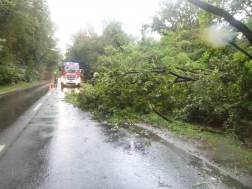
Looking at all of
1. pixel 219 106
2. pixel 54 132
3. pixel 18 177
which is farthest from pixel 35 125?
pixel 219 106

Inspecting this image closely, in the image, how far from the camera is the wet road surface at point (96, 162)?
4551mm

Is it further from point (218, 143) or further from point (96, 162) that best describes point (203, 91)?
point (96, 162)

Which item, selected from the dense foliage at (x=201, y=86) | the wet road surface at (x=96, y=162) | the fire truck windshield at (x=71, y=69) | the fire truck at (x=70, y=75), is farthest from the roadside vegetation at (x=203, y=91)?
the fire truck windshield at (x=71, y=69)

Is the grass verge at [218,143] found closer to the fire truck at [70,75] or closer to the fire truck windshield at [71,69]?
the fire truck at [70,75]

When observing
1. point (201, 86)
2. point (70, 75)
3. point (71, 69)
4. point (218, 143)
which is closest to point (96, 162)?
point (218, 143)

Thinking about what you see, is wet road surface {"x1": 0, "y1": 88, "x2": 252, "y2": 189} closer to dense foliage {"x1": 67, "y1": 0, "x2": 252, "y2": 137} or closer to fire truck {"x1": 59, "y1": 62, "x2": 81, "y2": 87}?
dense foliage {"x1": 67, "y1": 0, "x2": 252, "y2": 137}

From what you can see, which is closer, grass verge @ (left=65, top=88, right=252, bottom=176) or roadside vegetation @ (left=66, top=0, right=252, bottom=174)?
grass verge @ (left=65, top=88, right=252, bottom=176)

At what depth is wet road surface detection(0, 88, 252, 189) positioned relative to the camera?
455 centimetres

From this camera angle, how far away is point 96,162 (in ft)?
18.2

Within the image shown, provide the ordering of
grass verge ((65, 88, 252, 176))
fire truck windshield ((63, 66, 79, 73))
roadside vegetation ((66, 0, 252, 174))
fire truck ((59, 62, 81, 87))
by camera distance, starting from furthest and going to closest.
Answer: fire truck windshield ((63, 66, 79, 73)) < fire truck ((59, 62, 81, 87)) < roadside vegetation ((66, 0, 252, 174)) < grass verge ((65, 88, 252, 176))

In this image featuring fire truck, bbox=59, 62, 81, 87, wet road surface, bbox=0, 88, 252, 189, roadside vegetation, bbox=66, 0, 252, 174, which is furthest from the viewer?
fire truck, bbox=59, 62, 81, 87

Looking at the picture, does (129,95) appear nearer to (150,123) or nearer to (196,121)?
(150,123)

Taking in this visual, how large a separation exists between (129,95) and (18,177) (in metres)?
7.54

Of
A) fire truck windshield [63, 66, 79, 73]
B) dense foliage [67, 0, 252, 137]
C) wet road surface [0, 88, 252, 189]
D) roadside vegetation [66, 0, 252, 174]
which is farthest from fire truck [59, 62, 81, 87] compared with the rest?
wet road surface [0, 88, 252, 189]
